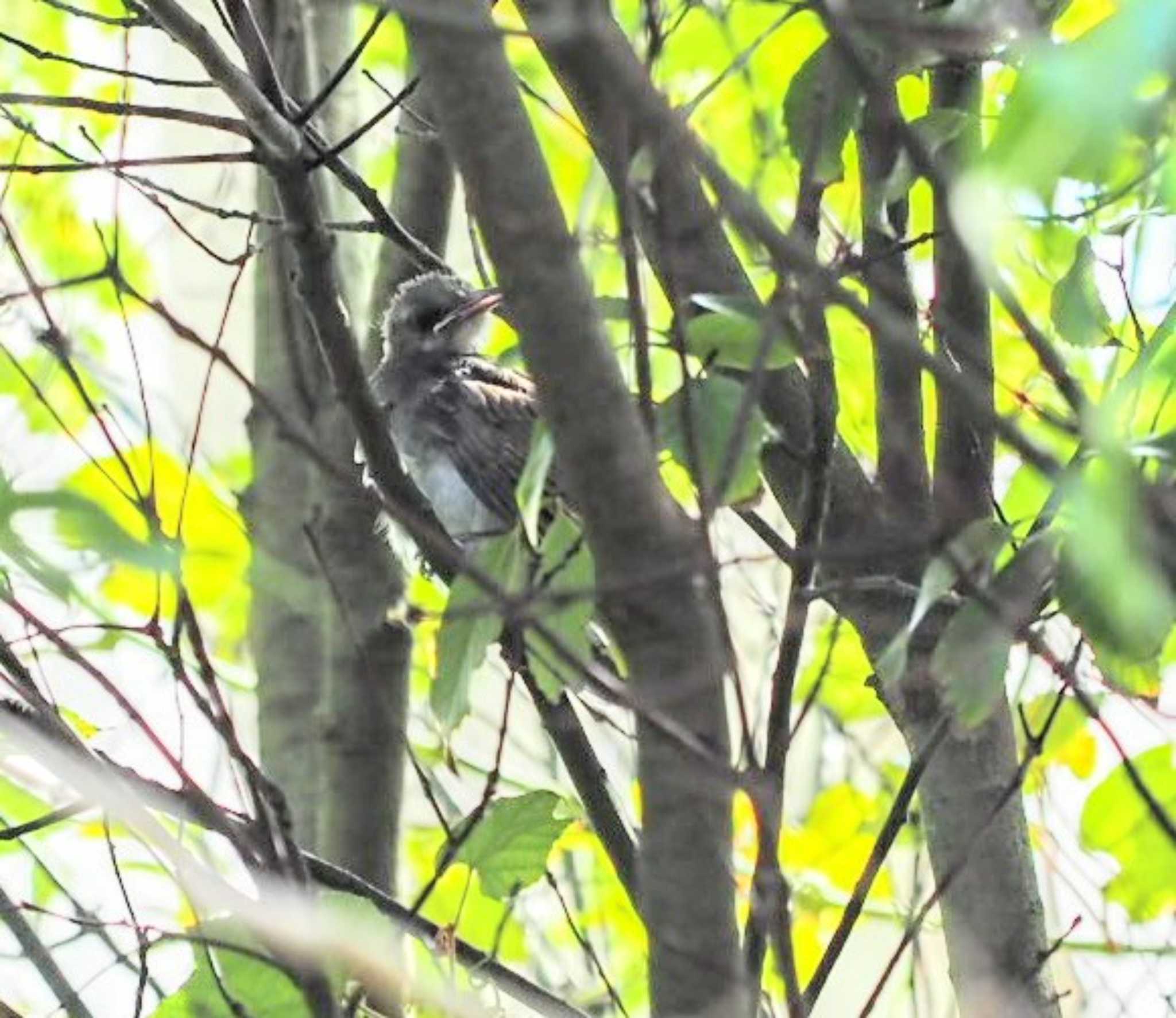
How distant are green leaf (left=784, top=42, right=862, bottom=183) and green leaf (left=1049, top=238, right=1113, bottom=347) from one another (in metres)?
0.16

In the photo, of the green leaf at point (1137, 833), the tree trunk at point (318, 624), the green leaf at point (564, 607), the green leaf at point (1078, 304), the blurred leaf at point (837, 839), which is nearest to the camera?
the green leaf at point (564, 607)

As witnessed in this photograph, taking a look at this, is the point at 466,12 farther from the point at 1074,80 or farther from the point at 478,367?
the point at 478,367

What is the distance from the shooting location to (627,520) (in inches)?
37.5

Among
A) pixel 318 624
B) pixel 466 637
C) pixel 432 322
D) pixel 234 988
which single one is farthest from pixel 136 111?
pixel 432 322

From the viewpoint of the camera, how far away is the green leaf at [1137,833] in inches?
51.8

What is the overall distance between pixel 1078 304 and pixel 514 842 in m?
0.52

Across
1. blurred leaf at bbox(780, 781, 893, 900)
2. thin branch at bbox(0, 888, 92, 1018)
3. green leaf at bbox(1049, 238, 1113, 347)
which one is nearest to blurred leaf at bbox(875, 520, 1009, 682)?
green leaf at bbox(1049, 238, 1113, 347)

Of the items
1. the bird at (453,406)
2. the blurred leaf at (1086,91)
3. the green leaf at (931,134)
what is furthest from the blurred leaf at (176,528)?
the blurred leaf at (1086,91)

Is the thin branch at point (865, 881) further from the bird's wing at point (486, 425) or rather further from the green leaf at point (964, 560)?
the bird's wing at point (486, 425)

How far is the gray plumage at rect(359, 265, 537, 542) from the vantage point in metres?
2.70

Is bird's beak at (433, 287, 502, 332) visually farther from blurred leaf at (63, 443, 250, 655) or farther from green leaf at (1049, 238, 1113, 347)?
green leaf at (1049, 238, 1113, 347)

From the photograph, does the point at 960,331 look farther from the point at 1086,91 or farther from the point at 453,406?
the point at 453,406

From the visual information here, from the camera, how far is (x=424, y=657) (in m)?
2.57

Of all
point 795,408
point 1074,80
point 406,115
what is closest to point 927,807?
point 795,408
